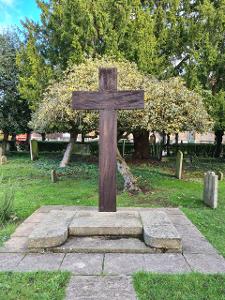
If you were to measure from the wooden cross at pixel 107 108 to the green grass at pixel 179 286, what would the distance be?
2191mm

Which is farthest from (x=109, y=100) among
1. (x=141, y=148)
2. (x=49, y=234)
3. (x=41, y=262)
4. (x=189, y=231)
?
(x=141, y=148)

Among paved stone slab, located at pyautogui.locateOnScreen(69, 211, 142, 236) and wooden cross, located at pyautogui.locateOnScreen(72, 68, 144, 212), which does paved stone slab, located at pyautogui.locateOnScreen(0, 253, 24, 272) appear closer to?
paved stone slab, located at pyautogui.locateOnScreen(69, 211, 142, 236)

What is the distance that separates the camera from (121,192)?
9.91m

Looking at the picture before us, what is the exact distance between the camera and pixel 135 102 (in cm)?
579

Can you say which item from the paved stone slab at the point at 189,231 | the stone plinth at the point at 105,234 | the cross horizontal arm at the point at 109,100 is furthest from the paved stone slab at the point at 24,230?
the paved stone slab at the point at 189,231

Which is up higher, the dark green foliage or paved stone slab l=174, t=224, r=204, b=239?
the dark green foliage

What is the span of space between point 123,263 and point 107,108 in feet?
9.09

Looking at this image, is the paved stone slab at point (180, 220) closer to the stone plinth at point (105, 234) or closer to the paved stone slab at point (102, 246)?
the stone plinth at point (105, 234)

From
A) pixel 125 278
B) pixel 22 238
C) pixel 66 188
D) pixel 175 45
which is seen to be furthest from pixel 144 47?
pixel 125 278

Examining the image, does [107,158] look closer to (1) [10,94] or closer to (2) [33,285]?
(2) [33,285]

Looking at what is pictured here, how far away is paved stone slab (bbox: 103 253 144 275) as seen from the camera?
395 centimetres

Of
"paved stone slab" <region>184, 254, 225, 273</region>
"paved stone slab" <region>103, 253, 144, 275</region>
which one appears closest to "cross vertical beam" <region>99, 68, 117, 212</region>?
"paved stone slab" <region>103, 253, 144, 275</region>

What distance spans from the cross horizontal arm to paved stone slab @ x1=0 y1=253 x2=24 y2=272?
2.74 m

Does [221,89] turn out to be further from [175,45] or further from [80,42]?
[80,42]
